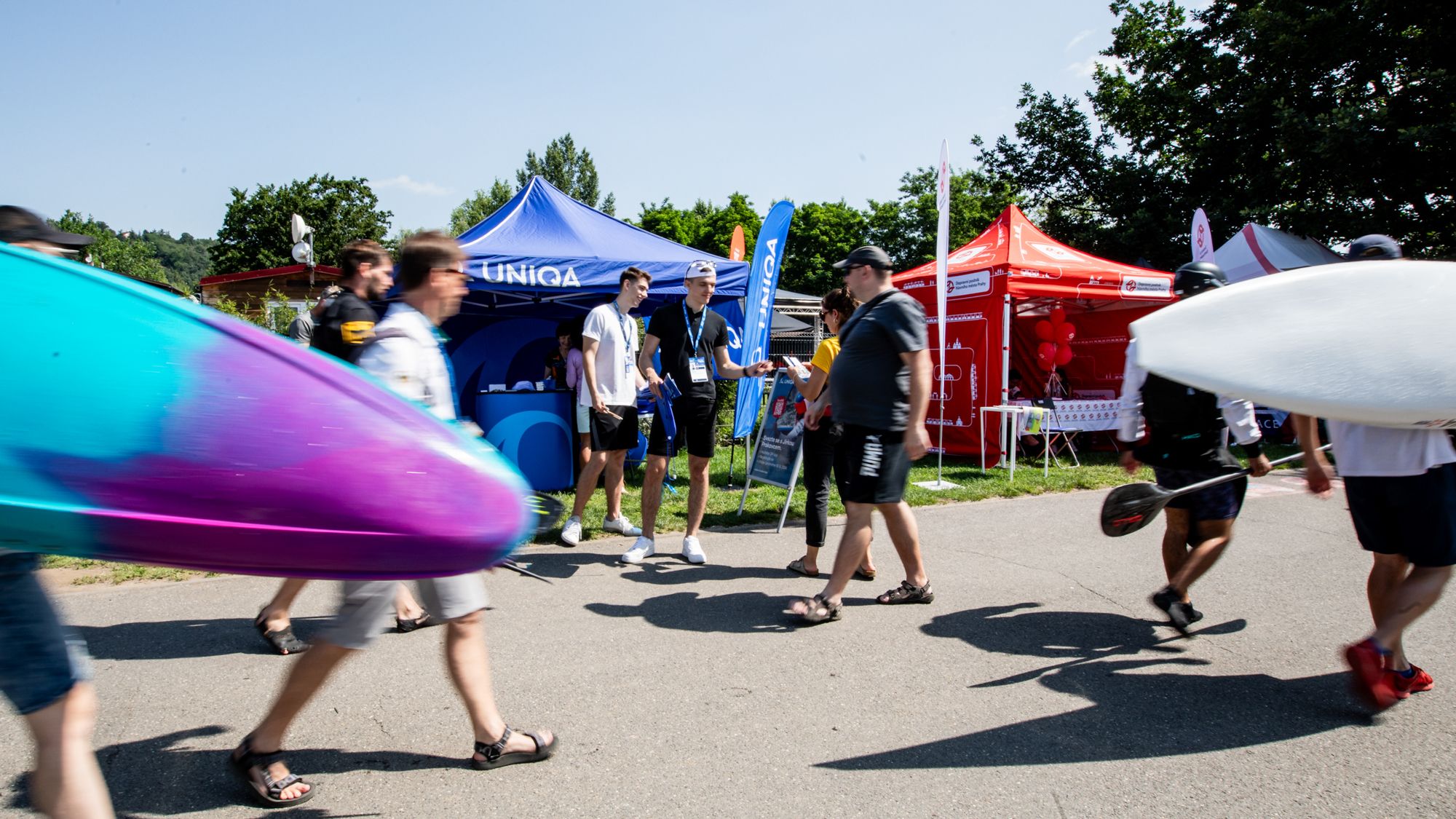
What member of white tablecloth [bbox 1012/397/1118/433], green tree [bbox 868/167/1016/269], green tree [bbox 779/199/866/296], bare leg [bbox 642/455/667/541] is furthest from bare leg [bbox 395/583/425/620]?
green tree [bbox 779/199/866/296]

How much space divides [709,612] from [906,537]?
1.09 meters

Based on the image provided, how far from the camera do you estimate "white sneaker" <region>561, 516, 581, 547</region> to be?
18.7ft

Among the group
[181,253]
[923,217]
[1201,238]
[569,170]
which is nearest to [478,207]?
[569,170]

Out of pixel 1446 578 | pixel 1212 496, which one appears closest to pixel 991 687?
pixel 1212 496

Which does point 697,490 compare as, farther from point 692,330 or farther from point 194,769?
point 194,769

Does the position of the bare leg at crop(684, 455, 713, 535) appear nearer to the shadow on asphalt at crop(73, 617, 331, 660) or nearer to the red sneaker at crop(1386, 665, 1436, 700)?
the shadow on asphalt at crop(73, 617, 331, 660)

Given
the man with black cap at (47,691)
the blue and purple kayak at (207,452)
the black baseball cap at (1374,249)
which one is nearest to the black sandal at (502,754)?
the blue and purple kayak at (207,452)

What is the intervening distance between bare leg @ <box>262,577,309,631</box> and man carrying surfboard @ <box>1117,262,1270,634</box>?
12.8 ft

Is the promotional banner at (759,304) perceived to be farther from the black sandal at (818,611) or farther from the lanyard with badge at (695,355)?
the black sandal at (818,611)

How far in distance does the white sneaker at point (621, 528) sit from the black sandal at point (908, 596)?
225 centimetres

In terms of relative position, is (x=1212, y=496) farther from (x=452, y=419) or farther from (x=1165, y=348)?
(x=452, y=419)

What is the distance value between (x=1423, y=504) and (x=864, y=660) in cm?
218

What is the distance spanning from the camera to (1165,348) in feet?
10.4

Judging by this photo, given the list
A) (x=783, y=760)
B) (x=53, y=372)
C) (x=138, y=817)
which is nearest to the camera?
(x=53, y=372)
